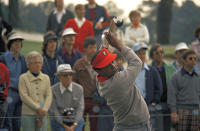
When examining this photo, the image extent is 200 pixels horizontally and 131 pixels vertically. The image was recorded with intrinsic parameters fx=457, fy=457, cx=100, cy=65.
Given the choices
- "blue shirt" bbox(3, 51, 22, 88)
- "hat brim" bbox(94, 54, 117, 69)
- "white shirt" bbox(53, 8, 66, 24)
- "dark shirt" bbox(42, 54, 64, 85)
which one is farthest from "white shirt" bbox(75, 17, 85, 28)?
"hat brim" bbox(94, 54, 117, 69)

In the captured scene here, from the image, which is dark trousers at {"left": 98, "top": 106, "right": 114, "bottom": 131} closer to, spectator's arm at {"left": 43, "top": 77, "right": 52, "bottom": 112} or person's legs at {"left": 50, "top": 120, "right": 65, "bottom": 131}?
person's legs at {"left": 50, "top": 120, "right": 65, "bottom": 131}

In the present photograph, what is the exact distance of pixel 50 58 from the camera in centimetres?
847

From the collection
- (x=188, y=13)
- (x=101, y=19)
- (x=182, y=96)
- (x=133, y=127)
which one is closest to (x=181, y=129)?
(x=182, y=96)

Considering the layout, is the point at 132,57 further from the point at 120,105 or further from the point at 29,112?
the point at 29,112

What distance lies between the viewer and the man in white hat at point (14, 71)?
24.6 ft

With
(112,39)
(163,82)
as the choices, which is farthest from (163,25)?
(112,39)

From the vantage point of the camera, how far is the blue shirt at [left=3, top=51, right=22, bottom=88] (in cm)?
775

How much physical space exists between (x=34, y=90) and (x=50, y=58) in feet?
3.87

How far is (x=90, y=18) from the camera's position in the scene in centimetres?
1071

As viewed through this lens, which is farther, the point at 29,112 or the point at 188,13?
the point at 188,13

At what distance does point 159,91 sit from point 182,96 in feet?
1.32

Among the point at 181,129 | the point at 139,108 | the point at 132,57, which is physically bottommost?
the point at 181,129

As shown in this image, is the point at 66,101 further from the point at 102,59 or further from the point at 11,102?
the point at 102,59

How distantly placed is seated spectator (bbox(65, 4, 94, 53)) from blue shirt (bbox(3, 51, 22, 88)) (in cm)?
216
